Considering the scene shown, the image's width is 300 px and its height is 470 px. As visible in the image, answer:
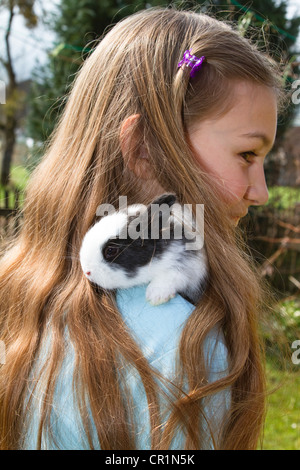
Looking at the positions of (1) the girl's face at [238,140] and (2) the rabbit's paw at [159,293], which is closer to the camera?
(2) the rabbit's paw at [159,293]

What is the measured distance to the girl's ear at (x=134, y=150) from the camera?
4.73ft

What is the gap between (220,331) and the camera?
127 centimetres

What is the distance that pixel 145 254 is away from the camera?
1.45 metres

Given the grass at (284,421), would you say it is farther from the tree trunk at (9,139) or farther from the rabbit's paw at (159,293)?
the tree trunk at (9,139)

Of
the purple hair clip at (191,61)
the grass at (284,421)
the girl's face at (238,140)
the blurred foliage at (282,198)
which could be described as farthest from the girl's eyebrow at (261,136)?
the blurred foliage at (282,198)

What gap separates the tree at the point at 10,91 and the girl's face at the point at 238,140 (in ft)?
28.8

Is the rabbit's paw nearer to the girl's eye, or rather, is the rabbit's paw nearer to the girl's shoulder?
the girl's shoulder

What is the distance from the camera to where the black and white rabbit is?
1373mm

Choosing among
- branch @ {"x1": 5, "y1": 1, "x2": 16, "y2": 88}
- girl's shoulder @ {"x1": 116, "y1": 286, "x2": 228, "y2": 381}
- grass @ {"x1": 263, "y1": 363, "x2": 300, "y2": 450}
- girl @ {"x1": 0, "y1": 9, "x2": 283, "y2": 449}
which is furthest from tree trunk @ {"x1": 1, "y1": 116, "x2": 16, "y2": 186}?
girl's shoulder @ {"x1": 116, "y1": 286, "x2": 228, "y2": 381}

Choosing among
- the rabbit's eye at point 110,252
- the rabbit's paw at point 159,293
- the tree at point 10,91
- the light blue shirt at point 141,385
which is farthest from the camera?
the tree at point 10,91

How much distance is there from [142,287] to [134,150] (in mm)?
442

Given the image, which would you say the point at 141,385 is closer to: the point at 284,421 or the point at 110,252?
the point at 110,252
